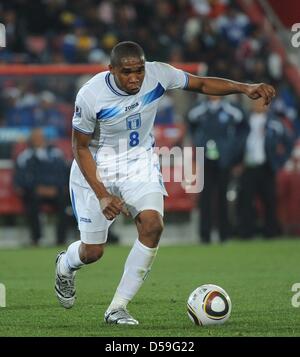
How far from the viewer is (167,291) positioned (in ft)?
35.6

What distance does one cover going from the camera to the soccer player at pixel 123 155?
324 inches

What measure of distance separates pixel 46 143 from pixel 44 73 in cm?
148

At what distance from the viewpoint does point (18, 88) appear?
18859mm

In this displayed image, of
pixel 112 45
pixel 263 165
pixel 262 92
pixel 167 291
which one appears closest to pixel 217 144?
pixel 263 165

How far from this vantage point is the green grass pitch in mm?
7992

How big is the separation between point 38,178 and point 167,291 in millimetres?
7409

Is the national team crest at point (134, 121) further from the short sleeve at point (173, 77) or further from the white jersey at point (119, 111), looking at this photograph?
the short sleeve at point (173, 77)

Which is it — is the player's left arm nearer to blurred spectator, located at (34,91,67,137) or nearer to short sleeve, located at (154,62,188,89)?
short sleeve, located at (154,62,188,89)

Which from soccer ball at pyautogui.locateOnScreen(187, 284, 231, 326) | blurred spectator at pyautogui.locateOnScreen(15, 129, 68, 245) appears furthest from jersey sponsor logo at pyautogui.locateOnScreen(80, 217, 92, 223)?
blurred spectator at pyautogui.locateOnScreen(15, 129, 68, 245)

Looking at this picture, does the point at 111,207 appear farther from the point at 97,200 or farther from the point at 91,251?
the point at 91,251

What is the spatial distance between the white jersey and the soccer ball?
4.21 feet

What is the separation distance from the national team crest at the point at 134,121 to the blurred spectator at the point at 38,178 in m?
9.23
